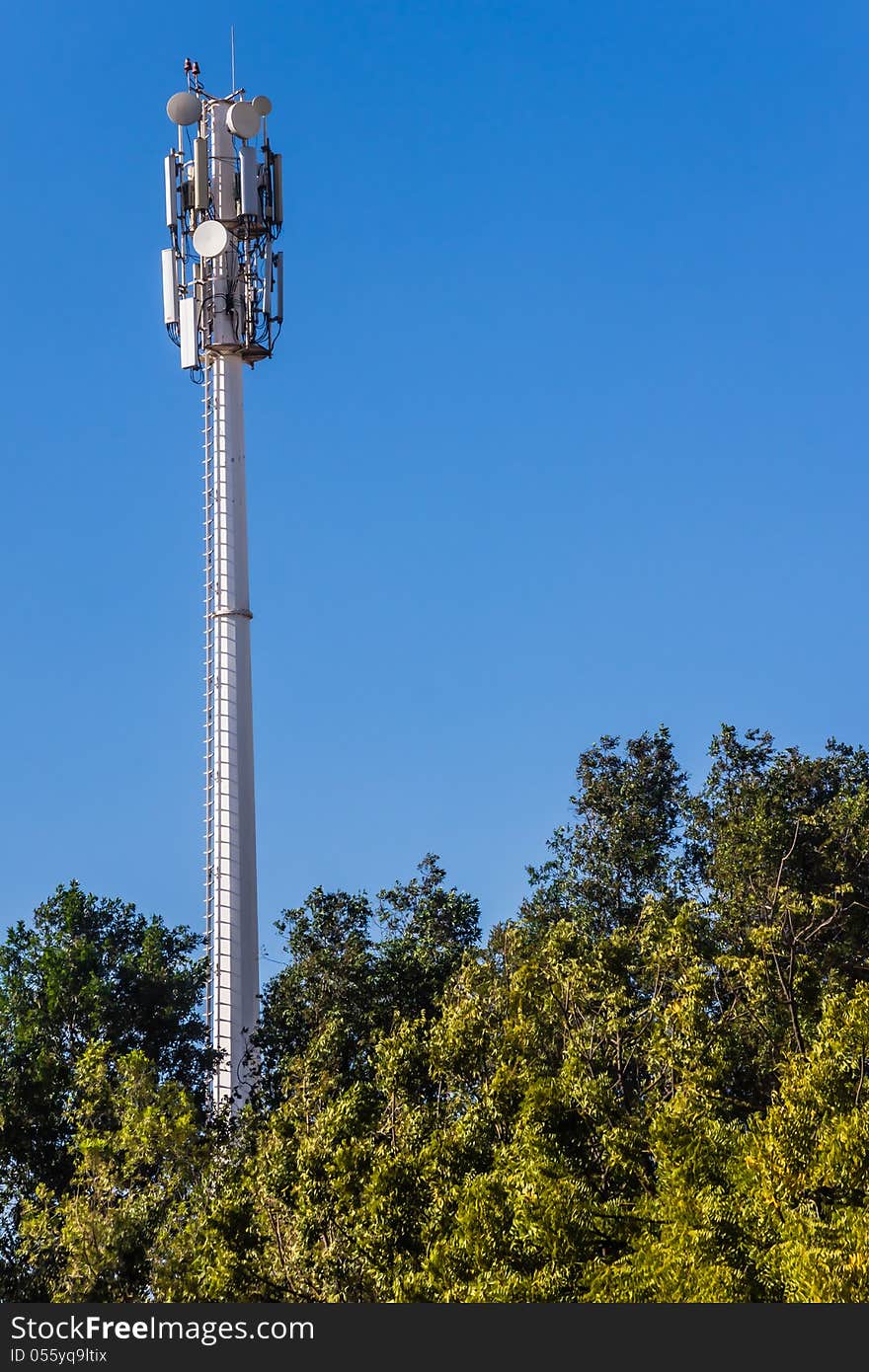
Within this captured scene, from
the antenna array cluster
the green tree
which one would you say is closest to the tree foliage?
the green tree

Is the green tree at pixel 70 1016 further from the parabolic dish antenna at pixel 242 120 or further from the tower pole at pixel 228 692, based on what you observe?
the parabolic dish antenna at pixel 242 120

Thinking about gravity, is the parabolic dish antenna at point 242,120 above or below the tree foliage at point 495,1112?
above

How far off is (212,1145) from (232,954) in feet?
24.0

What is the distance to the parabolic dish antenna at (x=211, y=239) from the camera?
115 ft

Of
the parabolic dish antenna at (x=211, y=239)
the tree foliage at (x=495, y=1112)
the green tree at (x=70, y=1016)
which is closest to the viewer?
the tree foliage at (x=495, y=1112)

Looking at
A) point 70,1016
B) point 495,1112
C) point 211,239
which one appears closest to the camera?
point 495,1112

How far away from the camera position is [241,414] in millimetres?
35000

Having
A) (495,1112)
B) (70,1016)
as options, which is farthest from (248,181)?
(495,1112)

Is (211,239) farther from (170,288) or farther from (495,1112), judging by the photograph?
(495,1112)

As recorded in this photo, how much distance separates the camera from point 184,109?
3588cm

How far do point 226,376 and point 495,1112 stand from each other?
60.8 feet

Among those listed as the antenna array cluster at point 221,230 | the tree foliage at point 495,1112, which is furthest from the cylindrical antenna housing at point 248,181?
the tree foliage at point 495,1112

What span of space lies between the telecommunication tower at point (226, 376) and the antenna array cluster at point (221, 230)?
0.02 meters

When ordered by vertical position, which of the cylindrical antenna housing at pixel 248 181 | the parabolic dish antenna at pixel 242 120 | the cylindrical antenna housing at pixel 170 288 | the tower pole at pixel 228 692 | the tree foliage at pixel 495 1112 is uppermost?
the parabolic dish antenna at pixel 242 120
